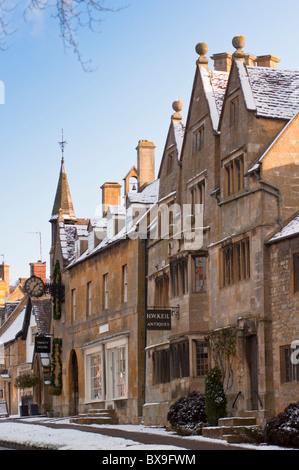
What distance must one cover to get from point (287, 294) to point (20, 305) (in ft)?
154

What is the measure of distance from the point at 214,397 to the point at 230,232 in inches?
214

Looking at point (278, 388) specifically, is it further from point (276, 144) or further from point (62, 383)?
point (62, 383)

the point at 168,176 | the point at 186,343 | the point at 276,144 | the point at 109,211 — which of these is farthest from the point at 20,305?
the point at 276,144

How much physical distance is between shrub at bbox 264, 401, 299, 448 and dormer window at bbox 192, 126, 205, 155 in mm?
12202

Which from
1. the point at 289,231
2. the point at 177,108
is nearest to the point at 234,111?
the point at 289,231

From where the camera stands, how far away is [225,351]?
2958 cm

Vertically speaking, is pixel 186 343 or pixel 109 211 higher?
pixel 109 211

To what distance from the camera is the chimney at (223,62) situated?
3638 cm

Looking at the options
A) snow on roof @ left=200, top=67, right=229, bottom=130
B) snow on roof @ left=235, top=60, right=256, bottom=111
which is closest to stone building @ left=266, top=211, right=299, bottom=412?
snow on roof @ left=235, top=60, right=256, bottom=111

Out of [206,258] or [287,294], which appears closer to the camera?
[287,294]

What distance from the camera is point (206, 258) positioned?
105ft

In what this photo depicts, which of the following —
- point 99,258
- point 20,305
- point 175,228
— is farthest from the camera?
point 20,305

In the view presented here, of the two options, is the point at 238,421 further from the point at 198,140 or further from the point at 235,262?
the point at 198,140

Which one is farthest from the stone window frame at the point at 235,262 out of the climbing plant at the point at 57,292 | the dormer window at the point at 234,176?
the climbing plant at the point at 57,292
